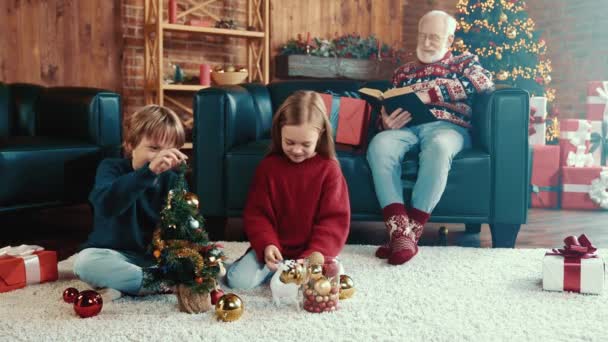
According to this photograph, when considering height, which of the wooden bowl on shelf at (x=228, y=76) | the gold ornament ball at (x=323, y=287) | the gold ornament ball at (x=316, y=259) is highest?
the wooden bowl on shelf at (x=228, y=76)

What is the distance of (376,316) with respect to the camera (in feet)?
5.24

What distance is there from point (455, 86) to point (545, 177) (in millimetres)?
1597

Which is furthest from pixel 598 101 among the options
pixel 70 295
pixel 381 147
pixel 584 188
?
pixel 70 295

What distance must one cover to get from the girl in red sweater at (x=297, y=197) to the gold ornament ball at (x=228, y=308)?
0.93ft

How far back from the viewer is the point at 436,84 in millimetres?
2566

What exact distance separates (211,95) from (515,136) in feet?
4.08

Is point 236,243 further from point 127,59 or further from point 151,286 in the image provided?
point 127,59

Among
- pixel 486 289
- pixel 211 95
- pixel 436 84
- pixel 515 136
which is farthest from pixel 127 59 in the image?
pixel 486 289

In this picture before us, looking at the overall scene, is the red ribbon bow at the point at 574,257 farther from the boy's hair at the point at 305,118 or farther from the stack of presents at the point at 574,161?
the stack of presents at the point at 574,161

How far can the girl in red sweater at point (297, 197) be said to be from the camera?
6.01 feet

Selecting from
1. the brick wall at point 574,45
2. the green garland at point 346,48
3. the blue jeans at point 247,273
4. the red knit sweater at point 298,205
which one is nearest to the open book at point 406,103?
the red knit sweater at point 298,205

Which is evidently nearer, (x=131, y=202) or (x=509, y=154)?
(x=131, y=202)

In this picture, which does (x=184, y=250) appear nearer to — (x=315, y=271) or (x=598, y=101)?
(x=315, y=271)

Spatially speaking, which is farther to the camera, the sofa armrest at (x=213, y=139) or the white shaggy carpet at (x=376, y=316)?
the sofa armrest at (x=213, y=139)
